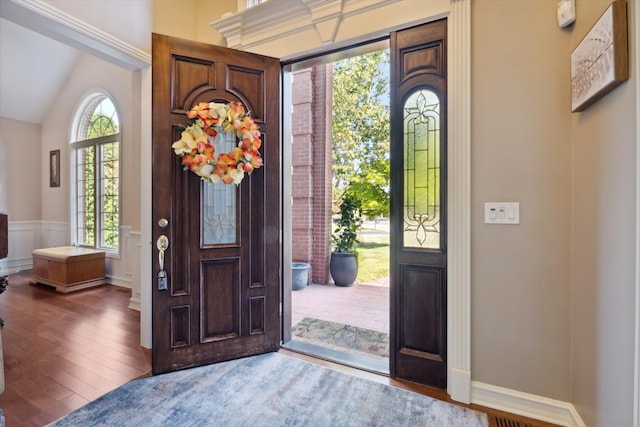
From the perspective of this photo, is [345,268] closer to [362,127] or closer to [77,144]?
[362,127]

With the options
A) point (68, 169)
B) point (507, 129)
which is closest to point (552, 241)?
point (507, 129)

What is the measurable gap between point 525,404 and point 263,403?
153 cm

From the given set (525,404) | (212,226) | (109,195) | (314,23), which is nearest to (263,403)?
(212,226)

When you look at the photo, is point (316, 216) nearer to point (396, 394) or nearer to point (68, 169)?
point (396, 394)

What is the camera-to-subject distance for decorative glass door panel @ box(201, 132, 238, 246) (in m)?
2.29

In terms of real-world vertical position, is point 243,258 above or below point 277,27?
below

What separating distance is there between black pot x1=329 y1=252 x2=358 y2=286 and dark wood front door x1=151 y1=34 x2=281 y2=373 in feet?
7.88

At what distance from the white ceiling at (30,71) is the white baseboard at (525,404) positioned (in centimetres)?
702

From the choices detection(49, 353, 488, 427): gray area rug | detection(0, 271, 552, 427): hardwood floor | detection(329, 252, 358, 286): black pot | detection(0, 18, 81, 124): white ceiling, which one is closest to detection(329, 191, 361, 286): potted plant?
detection(329, 252, 358, 286): black pot

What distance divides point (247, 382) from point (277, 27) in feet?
8.89

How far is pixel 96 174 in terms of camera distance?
5062mm

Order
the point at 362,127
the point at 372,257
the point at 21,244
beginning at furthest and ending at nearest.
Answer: the point at 372,257 → the point at 362,127 → the point at 21,244

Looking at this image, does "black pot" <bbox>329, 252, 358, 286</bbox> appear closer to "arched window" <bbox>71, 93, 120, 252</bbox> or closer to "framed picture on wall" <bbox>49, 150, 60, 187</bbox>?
"arched window" <bbox>71, 93, 120, 252</bbox>

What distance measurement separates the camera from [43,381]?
203 cm
